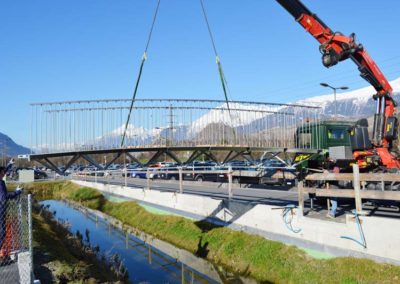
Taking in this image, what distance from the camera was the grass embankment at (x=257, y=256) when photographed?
7.99 metres

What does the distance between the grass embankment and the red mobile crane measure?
412 centimetres

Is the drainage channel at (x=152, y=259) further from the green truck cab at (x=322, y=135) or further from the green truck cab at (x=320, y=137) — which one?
the green truck cab at (x=322, y=135)

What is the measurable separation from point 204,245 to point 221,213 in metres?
1.17

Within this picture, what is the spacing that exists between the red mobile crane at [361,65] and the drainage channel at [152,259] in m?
5.64

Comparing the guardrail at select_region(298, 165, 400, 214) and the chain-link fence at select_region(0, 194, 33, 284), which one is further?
the guardrail at select_region(298, 165, 400, 214)

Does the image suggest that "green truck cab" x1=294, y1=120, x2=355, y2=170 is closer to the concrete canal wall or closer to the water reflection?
the concrete canal wall

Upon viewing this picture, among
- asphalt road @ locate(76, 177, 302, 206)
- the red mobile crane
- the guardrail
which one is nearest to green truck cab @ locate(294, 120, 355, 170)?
asphalt road @ locate(76, 177, 302, 206)

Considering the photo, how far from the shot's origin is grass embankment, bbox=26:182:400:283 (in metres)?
7.99

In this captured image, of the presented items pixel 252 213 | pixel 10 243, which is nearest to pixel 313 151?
pixel 252 213

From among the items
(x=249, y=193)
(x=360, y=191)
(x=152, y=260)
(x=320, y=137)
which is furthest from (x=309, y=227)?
(x=320, y=137)

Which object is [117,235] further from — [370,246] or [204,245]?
[370,246]

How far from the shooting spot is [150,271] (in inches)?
491

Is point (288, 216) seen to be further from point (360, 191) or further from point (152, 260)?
point (152, 260)

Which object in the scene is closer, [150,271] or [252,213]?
[252,213]
